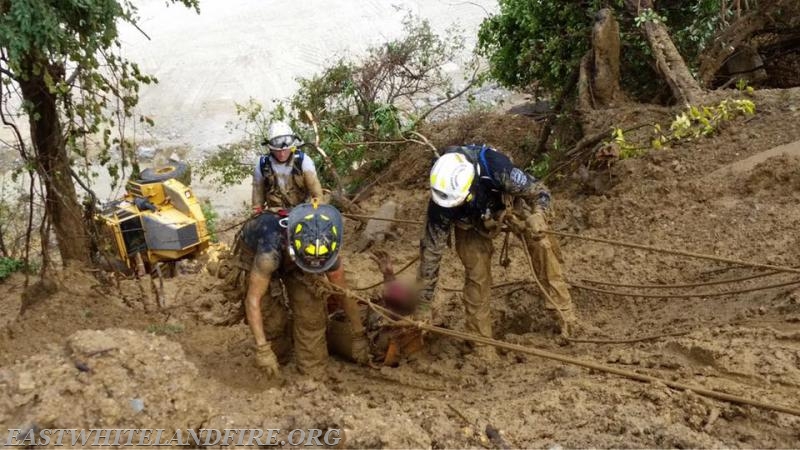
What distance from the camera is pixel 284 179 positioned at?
5547 mm

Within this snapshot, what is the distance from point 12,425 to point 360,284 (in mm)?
4411

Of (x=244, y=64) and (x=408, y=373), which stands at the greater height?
(x=244, y=64)

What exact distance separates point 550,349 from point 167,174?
567cm

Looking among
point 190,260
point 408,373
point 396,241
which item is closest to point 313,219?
point 408,373

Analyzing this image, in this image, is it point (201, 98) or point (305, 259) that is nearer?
point (305, 259)

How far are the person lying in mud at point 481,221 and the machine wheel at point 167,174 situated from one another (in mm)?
4806

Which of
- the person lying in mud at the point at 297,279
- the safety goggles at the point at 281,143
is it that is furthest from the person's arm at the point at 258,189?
the person lying in mud at the point at 297,279

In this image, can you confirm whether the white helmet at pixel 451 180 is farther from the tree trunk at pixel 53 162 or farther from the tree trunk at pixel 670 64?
the tree trunk at pixel 670 64

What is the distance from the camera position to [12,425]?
3.04 metres

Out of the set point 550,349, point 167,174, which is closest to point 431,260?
point 550,349

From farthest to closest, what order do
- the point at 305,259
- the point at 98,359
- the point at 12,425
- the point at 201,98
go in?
the point at 201,98
the point at 305,259
the point at 98,359
the point at 12,425

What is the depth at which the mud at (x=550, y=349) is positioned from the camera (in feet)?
10.7

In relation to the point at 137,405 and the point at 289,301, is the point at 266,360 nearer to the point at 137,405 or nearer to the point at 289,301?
the point at 289,301

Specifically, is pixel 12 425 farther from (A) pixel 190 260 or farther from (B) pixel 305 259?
(A) pixel 190 260
